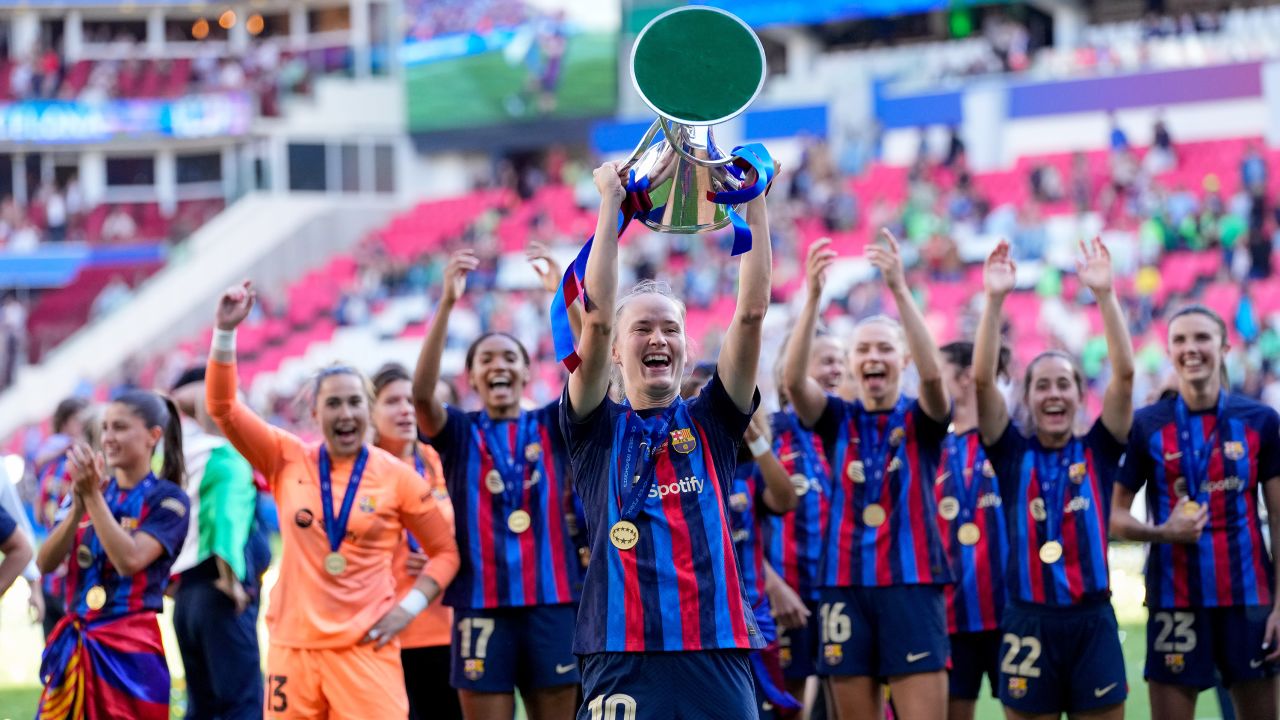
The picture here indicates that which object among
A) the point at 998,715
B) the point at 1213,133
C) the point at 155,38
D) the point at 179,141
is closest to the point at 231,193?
the point at 179,141

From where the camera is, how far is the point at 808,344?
5.59 m

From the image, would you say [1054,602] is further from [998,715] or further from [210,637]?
[210,637]

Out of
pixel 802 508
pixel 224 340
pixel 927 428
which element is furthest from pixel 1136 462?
pixel 224 340

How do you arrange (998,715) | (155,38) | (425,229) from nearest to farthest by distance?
(998,715)
(425,229)
(155,38)

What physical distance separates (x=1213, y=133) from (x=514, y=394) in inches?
760

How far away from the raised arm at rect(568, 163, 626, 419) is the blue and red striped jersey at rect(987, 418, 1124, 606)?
2.40m

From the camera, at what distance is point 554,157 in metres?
33.9

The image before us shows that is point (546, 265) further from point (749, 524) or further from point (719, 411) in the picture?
point (719, 411)

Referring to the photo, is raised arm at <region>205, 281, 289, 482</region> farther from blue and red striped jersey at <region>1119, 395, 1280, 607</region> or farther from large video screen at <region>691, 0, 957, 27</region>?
large video screen at <region>691, 0, 957, 27</region>

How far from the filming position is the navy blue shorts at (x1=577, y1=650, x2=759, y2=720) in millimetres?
3900

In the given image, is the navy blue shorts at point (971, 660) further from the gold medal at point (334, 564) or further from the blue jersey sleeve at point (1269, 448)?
the gold medal at point (334, 564)

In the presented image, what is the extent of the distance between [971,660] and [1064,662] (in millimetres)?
879

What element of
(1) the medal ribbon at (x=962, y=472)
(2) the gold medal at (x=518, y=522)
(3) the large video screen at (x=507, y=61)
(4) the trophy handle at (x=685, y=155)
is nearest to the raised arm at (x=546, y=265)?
(2) the gold medal at (x=518, y=522)

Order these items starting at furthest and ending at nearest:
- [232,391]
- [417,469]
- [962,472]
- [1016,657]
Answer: [417,469] < [962,472] < [1016,657] < [232,391]
